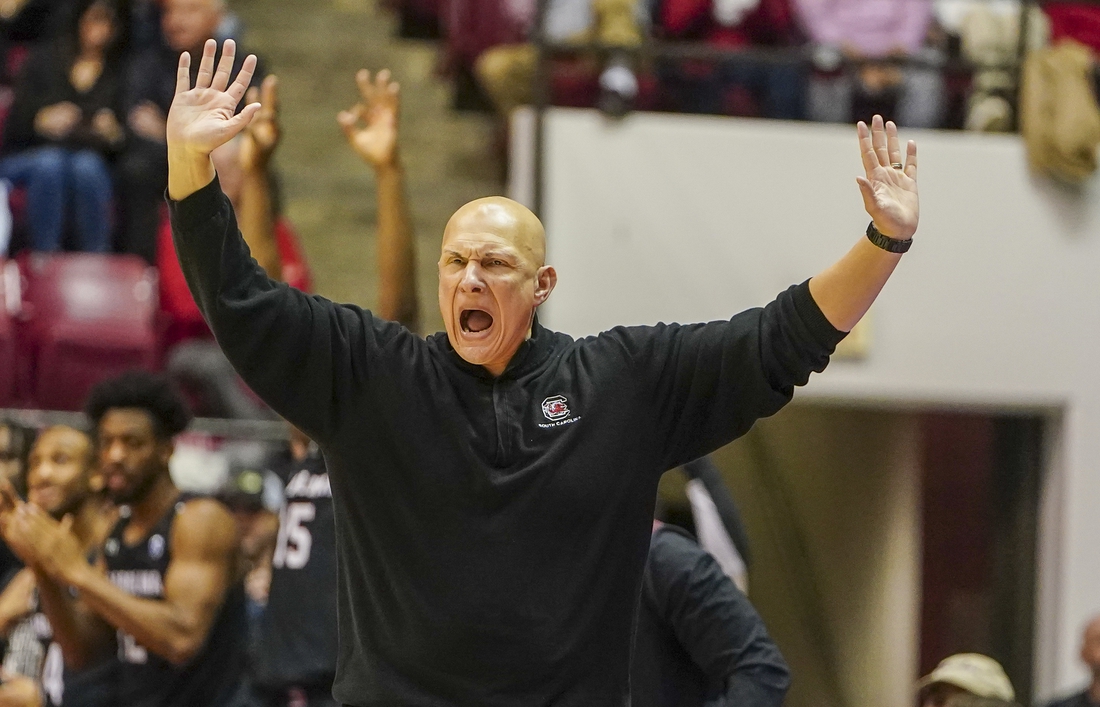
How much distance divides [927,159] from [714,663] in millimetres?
3692

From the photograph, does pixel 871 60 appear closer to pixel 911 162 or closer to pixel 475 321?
pixel 911 162

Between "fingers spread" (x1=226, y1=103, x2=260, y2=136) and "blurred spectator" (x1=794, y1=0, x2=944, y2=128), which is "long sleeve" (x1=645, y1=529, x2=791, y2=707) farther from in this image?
"blurred spectator" (x1=794, y1=0, x2=944, y2=128)

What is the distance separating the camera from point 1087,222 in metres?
6.80

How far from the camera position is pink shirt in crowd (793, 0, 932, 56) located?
7.12 metres

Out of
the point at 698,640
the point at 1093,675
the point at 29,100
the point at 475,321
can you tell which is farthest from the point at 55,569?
the point at 29,100

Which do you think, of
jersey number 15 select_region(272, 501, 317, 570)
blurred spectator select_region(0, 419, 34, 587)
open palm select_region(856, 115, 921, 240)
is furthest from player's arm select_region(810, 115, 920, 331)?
blurred spectator select_region(0, 419, 34, 587)

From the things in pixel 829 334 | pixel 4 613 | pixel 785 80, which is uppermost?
pixel 785 80

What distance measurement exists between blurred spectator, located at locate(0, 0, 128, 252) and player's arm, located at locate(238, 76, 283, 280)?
9.05 ft

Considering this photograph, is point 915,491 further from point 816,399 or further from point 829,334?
point 829,334

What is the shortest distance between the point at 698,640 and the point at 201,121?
1713 millimetres

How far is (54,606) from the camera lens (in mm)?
4449

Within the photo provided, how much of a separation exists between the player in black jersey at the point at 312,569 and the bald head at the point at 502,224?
127 centimetres

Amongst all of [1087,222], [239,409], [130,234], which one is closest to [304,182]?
[130,234]

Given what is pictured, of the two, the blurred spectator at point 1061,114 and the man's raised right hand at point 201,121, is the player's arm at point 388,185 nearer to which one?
the man's raised right hand at point 201,121
